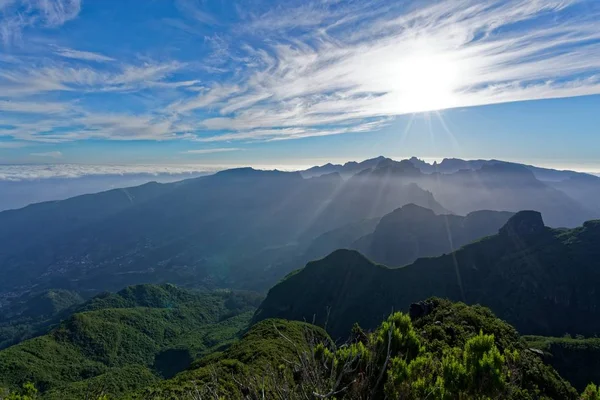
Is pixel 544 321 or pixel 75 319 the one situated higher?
pixel 75 319

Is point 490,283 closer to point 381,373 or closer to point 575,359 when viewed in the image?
point 575,359

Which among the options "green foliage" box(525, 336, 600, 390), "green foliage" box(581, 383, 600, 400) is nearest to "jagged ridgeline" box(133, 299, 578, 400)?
"green foliage" box(581, 383, 600, 400)

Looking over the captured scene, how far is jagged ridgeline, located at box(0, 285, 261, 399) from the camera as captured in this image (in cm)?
5969

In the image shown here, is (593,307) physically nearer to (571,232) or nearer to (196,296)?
(571,232)

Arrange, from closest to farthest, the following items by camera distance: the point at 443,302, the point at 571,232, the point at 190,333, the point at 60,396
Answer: the point at 443,302 < the point at 60,396 < the point at 571,232 < the point at 190,333

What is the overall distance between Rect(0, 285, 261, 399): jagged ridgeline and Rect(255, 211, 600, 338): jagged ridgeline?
28136 mm

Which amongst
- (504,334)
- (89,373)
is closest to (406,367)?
(504,334)

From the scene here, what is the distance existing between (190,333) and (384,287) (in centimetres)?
7111

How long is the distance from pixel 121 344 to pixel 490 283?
4298 inches

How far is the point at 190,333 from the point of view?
375 ft

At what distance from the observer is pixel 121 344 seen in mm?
90688

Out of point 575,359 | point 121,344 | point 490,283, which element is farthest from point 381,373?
point 121,344

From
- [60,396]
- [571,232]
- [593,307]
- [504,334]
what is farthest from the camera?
[571,232]

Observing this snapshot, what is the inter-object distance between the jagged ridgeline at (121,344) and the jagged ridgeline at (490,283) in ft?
92.3
